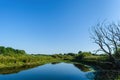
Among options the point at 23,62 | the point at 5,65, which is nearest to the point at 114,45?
the point at 5,65

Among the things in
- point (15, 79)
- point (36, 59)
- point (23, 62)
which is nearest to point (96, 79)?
point (15, 79)

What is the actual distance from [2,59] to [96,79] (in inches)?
1177

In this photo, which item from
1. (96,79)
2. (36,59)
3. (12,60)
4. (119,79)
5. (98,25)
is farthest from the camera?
(36,59)

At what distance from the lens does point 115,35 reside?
11.1m

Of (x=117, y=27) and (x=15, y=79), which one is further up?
(x=117, y=27)

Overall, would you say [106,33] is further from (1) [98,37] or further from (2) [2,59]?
(2) [2,59]

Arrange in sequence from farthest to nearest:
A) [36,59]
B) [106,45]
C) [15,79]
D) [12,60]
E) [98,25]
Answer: [36,59] → [12,60] → [15,79] → [98,25] → [106,45]

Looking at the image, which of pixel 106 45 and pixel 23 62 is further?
pixel 23 62

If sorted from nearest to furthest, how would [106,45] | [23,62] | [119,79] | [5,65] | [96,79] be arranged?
1. [106,45]
2. [119,79]
3. [96,79]
4. [5,65]
5. [23,62]

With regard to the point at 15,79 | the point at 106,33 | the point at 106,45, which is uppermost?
the point at 106,33

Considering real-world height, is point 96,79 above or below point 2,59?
below

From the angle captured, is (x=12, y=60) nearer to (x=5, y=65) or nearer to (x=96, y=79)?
(x=5, y=65)

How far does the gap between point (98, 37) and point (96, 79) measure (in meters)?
7.05

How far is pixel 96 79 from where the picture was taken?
17.2 meters
